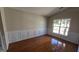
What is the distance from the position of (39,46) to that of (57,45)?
8.9 inches

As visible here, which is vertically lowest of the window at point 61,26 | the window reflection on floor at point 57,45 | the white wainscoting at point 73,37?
the window reflection on floor at point 57,45

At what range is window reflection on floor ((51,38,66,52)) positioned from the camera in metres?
0.73

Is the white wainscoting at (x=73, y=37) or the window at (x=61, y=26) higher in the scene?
the window at (x=61, y=26)

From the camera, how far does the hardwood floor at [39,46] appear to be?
0.68 metres

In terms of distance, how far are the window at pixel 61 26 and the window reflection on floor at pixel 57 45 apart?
0.37ft

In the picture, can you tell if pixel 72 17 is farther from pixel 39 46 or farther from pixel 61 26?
pixel 39 46

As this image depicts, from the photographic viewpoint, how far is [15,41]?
703 mm

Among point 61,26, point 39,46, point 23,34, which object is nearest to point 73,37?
point 61,26

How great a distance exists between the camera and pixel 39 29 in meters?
0.80

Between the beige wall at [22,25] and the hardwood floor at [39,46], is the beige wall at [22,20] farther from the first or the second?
the hardwood floor at [39,46]

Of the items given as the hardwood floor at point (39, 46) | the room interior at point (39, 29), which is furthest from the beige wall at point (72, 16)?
the hardwood floor at point (39, 46)

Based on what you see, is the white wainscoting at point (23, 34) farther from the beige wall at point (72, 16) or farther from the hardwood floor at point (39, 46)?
the beige wall at point (72, 16)
